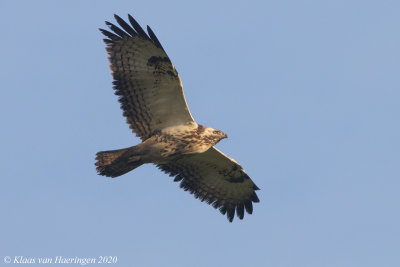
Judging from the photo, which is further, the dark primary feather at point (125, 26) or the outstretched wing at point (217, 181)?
the outstretched wing at point (217, 181)

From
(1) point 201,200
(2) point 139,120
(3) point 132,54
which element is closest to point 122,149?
(2) point 139,120

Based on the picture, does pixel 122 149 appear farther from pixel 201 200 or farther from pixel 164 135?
pixel 201 200

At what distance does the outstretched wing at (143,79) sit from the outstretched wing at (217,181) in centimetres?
159

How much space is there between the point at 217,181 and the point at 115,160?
123 inches

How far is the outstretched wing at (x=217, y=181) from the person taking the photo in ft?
55.5

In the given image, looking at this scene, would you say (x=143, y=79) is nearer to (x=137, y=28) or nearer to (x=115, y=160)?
(x=137, y=28)

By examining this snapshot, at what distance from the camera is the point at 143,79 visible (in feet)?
50.0

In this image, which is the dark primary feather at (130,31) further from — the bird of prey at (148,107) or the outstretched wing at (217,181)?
the outstretched wing at (217,181)

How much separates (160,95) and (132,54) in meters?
1.00

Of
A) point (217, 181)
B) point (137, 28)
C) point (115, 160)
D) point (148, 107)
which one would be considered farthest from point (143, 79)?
point (217, 181)

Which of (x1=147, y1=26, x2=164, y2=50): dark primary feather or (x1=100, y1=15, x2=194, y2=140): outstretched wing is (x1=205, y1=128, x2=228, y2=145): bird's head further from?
(x1=147, y1=26, x2=164, y2=50): dark primary feather

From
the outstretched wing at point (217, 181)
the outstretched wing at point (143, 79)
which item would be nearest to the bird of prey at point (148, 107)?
the outstretched wing at point (143, 79)

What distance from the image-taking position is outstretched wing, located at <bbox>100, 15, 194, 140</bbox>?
49.2 ft

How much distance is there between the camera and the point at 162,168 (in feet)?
55.7
